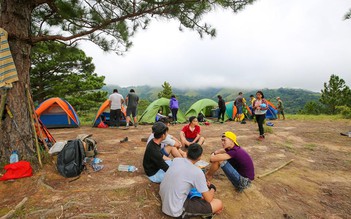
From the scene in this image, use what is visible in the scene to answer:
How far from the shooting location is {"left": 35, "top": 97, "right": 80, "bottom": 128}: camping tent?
356 inches

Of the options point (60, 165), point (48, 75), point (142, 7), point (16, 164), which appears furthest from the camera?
point (48, 75)

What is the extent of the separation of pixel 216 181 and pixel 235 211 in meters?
0.90

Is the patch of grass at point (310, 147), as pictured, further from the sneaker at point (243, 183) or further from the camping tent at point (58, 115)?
the camping tent at point (58, 115)

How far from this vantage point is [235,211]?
289cm

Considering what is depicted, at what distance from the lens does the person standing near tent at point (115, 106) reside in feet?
29.4

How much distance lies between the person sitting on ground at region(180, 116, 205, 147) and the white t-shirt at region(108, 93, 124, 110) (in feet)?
15.0

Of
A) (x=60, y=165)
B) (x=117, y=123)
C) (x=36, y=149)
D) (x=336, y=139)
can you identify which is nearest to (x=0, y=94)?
(x=36, y=149)

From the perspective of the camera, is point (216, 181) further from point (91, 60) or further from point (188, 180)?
point (91, 60)

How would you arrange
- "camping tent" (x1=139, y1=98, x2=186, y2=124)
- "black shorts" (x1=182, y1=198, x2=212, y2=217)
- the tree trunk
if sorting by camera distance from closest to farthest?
"black shorts" (x1=182, y1=198, x2=212, y2=217) → the tree trunk → "camping tent" (x1=139, y1=98, x2=186, y2=124)

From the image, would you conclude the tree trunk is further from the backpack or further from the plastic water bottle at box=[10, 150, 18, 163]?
the backpack

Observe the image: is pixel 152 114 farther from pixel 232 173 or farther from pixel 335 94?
pixel 335 94

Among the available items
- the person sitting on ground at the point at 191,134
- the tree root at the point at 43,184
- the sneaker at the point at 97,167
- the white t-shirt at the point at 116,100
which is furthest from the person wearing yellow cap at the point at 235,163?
the white t-shirt at the point at 116,100

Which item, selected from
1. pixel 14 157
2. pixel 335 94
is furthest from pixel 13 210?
pixel 335 94

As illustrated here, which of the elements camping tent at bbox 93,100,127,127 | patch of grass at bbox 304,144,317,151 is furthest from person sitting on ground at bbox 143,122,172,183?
camping tent at bbox 93,100,127,127
